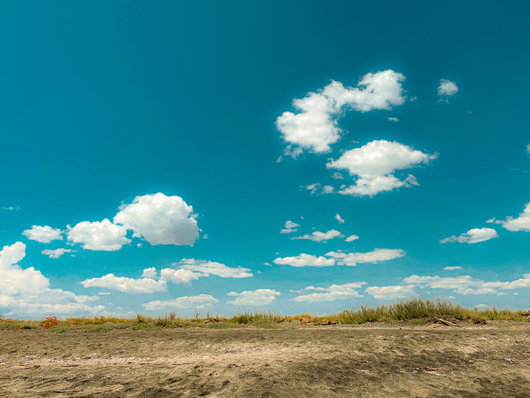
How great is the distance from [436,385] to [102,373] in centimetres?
763

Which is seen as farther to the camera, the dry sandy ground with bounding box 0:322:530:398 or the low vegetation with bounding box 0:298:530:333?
the low vegetation with bounding box 0:298:530:333

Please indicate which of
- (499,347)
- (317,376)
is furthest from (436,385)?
(499,347)

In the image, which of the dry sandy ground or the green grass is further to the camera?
the green grass

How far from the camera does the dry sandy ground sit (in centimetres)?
645

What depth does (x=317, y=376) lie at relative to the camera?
7145 millimetres

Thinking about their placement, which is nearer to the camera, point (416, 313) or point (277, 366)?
point (277, 366)

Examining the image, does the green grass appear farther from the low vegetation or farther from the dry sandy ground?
the dry sandy ground

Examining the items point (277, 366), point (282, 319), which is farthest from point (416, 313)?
point (277, 366)

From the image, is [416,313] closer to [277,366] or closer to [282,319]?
[282,319]

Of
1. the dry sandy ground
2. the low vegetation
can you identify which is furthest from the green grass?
the dry sandy ground

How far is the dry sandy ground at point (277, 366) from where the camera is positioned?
645 cm

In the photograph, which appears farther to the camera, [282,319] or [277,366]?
[282,319]

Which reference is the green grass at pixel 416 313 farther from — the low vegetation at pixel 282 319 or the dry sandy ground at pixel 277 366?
the dry sandy ground at pixel 277 366

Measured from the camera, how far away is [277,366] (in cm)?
759
